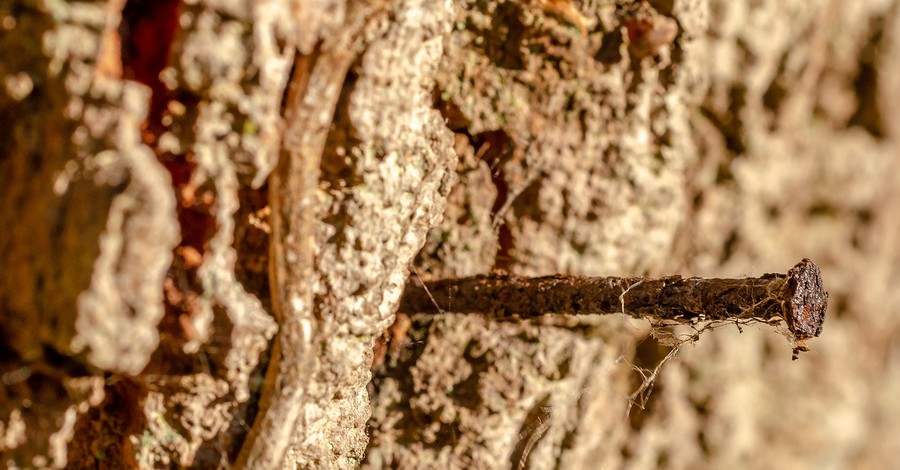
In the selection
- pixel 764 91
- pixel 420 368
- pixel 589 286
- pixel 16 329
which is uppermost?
pixel 764 91

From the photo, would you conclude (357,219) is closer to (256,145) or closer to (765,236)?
(256,145)

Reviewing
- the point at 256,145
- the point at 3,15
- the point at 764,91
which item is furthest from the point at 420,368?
the point at 764,91

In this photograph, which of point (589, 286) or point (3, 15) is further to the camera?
point (589, 286)
